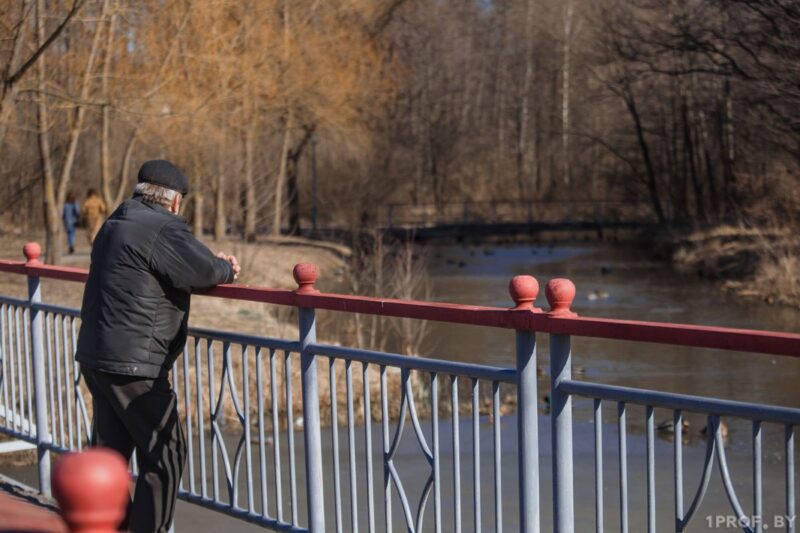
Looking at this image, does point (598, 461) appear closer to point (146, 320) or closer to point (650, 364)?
point (146, 320)

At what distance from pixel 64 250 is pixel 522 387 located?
3023 centimetres

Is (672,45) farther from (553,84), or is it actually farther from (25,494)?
(553,84)

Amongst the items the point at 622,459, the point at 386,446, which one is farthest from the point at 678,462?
the point at 386,446

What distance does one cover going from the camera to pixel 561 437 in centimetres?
393

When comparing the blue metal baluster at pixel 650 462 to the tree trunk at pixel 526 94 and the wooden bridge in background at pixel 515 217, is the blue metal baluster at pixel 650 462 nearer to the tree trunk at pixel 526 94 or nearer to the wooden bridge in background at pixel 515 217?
the wooden bridge in background at pixel 515 217

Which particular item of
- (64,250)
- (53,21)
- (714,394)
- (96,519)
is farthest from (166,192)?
(64,250)

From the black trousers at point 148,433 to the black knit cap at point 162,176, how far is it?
2.65 feet

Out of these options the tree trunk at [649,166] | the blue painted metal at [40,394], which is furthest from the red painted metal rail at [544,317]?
the tree trunk at [649,166]

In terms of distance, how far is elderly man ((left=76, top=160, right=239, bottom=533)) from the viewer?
4.73 m

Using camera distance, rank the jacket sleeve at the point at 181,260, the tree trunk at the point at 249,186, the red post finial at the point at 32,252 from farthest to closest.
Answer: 1. the tree trunk at the point at 249,186
2. the red post finial at the point at 32,252
3. the jacket sleeve at the point at 181,260

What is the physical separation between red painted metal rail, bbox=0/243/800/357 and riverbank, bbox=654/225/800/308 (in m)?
20.1

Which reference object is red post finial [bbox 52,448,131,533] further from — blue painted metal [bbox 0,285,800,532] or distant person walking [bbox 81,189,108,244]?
distant person walking [bbox 81,189,108,244]

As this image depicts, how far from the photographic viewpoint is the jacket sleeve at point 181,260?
4.72 m

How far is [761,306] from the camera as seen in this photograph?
23.9 metres
